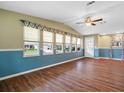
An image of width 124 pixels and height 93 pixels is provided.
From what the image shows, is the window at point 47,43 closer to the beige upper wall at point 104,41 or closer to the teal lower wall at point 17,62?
the teal lower wall at point 17,62

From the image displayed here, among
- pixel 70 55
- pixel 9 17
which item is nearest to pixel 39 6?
pixel 9 17

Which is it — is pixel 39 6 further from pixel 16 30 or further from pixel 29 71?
pixel 29 71

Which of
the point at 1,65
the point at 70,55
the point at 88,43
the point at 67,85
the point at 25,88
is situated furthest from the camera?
the point at 88,43

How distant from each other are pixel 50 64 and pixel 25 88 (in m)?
2.67

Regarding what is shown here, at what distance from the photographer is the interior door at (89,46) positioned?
8.89m

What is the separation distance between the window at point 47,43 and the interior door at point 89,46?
480 cm

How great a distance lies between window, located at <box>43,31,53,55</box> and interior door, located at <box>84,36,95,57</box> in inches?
189

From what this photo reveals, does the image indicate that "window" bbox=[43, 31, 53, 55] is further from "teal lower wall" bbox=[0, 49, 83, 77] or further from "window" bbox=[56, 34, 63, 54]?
"window" bbox=[56, 34, 63, 54]

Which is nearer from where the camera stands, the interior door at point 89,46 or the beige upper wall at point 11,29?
the beige upper wall at point 11,29

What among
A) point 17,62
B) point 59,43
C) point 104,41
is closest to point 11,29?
point 17,62

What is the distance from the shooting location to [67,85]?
2947 millimetres

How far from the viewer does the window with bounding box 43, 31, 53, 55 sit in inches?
202

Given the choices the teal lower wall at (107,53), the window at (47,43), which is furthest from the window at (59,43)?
the teal lower wall at (107,53)

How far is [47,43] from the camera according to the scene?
5.29 meters
